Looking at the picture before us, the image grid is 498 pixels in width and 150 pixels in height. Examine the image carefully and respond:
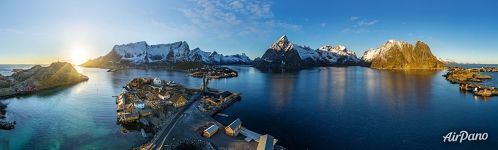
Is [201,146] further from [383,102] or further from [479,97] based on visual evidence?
[479,97]

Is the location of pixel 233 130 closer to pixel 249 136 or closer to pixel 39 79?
pixel 249 136

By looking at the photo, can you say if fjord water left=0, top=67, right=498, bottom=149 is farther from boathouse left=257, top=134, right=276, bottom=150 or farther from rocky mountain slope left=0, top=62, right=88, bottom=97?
rocky mountain slope left=0, top=62, right=88, bottom=97

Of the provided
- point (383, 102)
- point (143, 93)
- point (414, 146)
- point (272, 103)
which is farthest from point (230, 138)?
point (383, 102)

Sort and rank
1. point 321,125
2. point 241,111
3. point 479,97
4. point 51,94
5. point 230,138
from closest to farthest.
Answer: point 230,138, point 321,125, point 241,111, point 479,97, point 51,94

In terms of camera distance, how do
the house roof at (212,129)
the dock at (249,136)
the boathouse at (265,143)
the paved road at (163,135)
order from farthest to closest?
the house roof at (212,129), the dock at (249,136), the paved road at (163,135), the boathouse at (265,143)

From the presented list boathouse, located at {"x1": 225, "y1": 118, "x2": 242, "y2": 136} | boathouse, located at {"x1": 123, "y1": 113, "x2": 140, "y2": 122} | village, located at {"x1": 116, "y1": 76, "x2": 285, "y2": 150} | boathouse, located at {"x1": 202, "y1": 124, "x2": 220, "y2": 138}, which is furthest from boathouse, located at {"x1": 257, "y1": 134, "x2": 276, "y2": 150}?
boathouse, located at {"x1": 123, "y1": 113, "x2": 140, "y2": 122}

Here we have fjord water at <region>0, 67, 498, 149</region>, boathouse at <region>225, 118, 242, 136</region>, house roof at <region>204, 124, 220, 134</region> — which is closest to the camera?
house roof at <region>204, 124, 220, 134</region>

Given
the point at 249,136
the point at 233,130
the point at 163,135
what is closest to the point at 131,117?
the point at 163,135

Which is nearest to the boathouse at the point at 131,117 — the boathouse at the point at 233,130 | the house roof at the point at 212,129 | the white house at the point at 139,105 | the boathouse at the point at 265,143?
the white house at the point at 139,105

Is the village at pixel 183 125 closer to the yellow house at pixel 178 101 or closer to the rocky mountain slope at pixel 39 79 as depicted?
the yellow house at pixel 178 101
